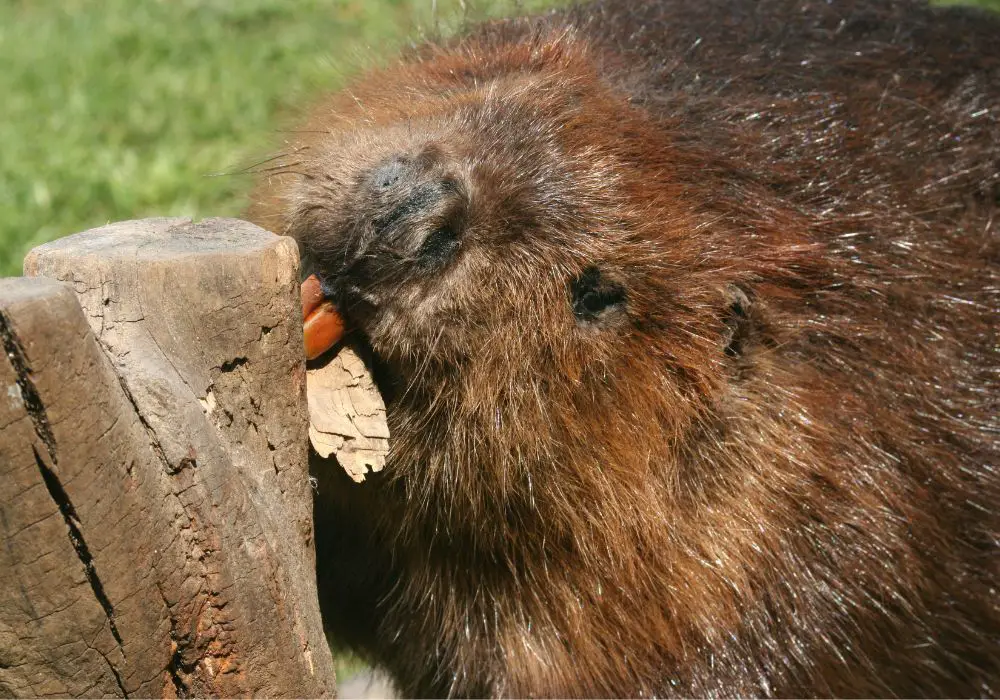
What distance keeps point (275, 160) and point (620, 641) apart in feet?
5.73

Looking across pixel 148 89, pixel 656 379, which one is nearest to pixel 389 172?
pixel 656 379

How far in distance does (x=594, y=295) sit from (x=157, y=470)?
1359 millimetres

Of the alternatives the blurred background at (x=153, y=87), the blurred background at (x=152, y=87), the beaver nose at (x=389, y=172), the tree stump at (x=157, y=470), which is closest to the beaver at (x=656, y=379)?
the beaver nose at (x=389, y=172)

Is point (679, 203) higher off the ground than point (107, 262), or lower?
lower

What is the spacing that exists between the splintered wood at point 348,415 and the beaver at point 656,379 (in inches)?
4.1

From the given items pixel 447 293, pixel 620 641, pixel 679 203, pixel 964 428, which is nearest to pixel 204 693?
pixel 447 293

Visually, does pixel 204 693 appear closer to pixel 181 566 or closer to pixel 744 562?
pixel 181 566

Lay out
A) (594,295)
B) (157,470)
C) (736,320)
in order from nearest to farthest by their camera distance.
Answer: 1. (157,470)
2. (594,295)
3. (736,320)

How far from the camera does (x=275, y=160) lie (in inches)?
133

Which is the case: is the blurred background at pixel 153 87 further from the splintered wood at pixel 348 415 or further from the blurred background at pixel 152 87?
the splintered wood at pixel 348 415

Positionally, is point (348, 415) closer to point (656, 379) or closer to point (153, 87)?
point (656, 379)

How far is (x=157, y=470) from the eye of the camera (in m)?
2.04

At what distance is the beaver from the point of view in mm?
2859

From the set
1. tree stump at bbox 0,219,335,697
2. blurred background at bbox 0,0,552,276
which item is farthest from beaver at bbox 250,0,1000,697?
blurred background at bbox 0,0,552,276
